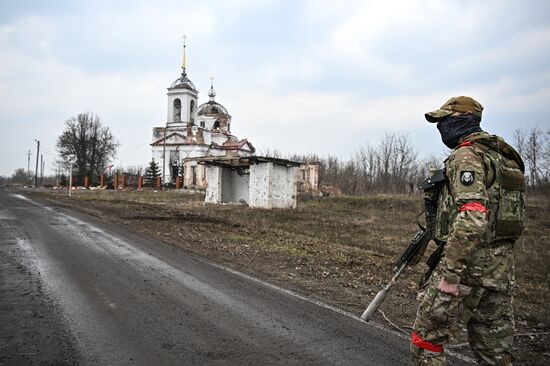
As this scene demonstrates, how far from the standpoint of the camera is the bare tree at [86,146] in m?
59.8

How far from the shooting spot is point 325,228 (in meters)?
17.2

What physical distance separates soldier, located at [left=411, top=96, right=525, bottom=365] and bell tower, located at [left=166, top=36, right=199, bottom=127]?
56911 mm

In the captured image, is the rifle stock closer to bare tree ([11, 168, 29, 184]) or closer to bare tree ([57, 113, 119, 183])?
bare tree ([57, 113, 119, 183])

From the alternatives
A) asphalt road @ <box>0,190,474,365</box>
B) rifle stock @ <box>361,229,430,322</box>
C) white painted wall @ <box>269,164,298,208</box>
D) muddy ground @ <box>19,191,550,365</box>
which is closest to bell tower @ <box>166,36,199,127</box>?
white painted wall @ <box>269,164,298,208</box>

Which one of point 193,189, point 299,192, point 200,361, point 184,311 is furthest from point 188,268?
point 193,189

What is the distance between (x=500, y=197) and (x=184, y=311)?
3807 millimetres

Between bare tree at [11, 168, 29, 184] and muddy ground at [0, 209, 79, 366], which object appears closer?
muddy ground at [0, 209, 79, 366]

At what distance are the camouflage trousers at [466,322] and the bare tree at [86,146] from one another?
6033 cm

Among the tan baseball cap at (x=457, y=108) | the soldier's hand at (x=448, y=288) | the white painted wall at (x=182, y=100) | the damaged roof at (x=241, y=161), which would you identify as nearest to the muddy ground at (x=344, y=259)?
the soldier's hand at (x=448, y=288)

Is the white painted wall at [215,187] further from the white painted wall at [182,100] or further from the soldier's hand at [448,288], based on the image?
the white painted wall at [182,100]

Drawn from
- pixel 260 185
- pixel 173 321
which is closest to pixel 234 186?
pixel 260 185

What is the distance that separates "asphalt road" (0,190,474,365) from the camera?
3.79 meters

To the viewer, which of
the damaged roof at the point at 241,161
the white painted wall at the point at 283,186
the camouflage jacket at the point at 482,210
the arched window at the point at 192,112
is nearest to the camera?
the camouflage jacket at the point at 482,210

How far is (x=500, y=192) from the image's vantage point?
2.92 meters
